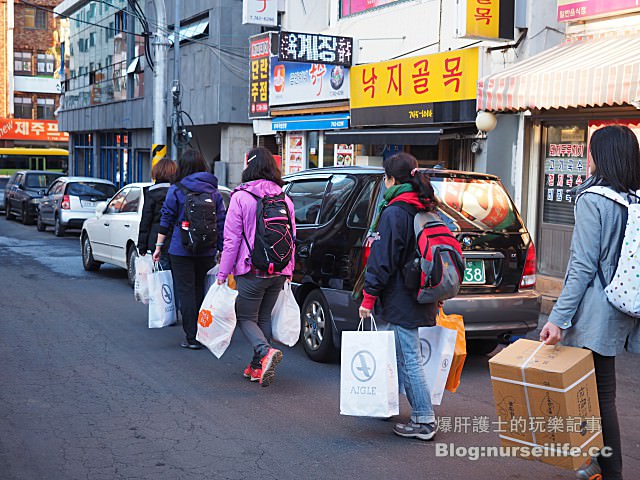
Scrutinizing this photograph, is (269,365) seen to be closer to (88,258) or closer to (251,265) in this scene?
(251,265)


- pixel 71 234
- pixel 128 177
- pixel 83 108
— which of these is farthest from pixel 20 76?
pixel 71 234

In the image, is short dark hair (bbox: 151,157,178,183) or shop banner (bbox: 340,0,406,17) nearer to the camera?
short dark hair (bbox: 151,157,178,183)

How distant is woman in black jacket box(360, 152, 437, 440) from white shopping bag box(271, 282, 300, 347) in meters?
1.61

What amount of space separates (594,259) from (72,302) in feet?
26.4

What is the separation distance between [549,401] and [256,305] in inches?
129

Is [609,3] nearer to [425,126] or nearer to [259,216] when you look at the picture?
[425,126]

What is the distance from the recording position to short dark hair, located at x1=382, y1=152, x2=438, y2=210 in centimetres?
538

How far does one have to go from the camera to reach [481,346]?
827 cm

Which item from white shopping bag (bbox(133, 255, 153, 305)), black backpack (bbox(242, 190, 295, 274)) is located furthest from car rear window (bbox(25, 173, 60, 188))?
black backpack (bbox(242, 190, 295, 274))

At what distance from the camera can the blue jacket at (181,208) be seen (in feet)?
26.2

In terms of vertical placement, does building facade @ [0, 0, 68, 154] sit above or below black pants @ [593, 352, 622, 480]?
above

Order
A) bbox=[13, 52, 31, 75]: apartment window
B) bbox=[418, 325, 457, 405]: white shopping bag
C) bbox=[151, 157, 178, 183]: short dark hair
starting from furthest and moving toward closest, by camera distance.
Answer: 1. bbox=[13, 52, 31, 75]: apartment window
2. bbox=[151, 157, 178, 183]: short dark hair
3. bbox=[418, 325, 457, 405]: white shopping bag

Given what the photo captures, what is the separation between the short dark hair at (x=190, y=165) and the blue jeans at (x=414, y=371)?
10.9 ft

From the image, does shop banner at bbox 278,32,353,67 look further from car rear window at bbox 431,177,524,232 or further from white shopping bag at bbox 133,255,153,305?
car rear window at bbox 431,177,524,232
